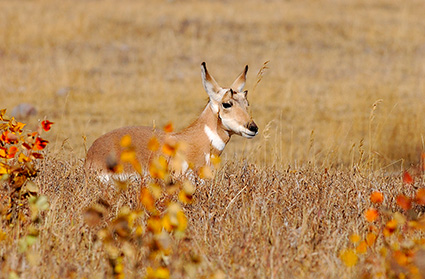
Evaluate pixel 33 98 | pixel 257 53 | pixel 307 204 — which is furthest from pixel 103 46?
pixel 307 204

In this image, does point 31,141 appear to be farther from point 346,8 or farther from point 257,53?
point 346,8

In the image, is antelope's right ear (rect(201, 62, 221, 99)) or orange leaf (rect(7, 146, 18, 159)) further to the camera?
antelope's right ear (rect(201, 62, 221, 99))

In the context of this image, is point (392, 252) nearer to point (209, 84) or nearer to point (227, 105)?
point (227, 105)

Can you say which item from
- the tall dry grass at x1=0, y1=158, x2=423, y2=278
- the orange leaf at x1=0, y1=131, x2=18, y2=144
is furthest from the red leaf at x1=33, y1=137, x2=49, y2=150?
the tall dry grass at x1=0, y1=158, x2=423, y2=278

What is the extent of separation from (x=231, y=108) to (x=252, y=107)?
7.43 meters

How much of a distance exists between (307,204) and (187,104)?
9334mm

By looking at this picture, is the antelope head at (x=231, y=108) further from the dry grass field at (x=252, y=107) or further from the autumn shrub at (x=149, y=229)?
the autumn shrub at (x=149, y=229)

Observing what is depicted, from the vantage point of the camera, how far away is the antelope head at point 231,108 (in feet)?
20.1

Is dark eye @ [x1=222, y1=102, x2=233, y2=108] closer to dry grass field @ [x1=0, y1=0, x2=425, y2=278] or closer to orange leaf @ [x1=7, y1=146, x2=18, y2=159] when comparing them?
dry grass field @ [x1=0, y1=0, x2=425, y2=278]

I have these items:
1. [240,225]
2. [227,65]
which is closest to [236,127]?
[240,225]

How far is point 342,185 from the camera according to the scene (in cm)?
572

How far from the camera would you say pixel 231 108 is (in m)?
6.26

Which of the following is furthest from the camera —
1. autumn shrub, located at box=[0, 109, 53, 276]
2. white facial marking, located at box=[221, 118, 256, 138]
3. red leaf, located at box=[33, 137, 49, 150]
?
white facial marking, located at box=[221, 118, 256, 138]

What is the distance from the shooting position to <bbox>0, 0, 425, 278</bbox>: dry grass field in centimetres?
429
